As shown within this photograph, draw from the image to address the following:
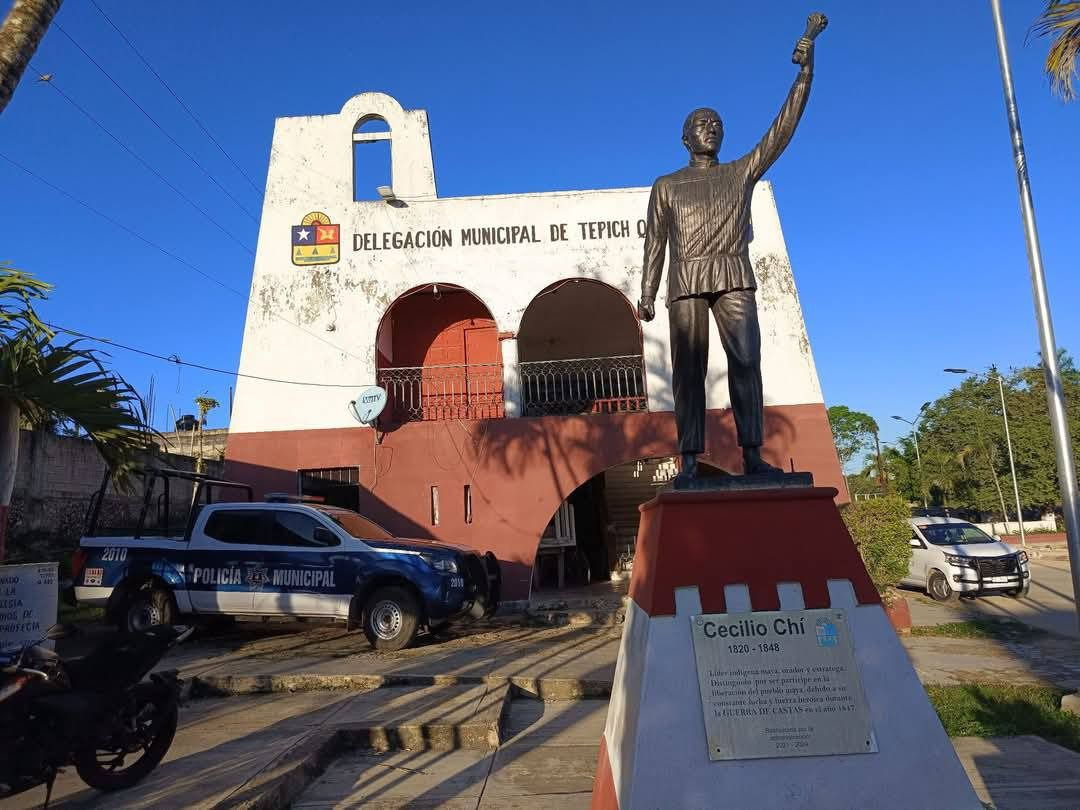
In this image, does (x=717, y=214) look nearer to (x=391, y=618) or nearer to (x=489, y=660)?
(x=489, y=660)

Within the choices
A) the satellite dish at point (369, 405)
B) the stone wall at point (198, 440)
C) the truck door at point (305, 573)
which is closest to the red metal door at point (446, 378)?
the satellite dish at point (369, 405)

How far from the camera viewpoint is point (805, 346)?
1252cm

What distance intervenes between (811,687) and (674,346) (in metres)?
1.91

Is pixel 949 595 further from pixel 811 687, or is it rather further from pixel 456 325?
pixel 811 687

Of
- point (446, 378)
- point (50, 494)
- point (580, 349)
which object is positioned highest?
point (580, 349)

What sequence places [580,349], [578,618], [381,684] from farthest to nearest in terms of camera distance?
1. [580,349]
2. [578,618]
3. [381,684]

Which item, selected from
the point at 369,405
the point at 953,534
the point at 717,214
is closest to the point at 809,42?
the point at 717,214

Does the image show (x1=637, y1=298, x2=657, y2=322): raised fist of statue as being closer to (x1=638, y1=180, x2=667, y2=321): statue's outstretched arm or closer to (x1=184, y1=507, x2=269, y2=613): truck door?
(x1=638, y1=180, x2=667, y2=321): statue's outstretched arm

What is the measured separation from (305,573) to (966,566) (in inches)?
435

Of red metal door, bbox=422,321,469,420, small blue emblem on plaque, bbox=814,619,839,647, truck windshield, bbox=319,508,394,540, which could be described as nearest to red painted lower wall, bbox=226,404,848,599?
red metal door, bbox=422,321,469,420

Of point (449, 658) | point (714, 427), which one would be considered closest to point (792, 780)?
point (449, 658)

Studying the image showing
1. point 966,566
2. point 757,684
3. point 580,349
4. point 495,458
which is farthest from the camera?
point 580,349

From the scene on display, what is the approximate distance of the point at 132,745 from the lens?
4184 mm

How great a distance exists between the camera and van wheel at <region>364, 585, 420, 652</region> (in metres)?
8.34
